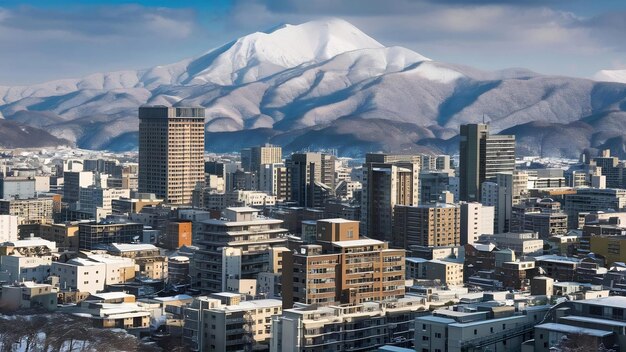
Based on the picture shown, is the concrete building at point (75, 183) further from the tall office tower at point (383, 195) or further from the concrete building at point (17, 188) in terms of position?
the tall office tower at point (383, 195)

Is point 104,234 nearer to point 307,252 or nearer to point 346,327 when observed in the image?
point 307,252

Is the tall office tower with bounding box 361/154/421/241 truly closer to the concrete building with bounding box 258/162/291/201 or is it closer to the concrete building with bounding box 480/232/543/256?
the concrete building with bounding box 480/232/543/256

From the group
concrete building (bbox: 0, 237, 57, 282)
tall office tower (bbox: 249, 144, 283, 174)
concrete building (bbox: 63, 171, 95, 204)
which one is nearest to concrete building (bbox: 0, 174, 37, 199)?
concrete building (bbox: 63, 171, 95, 204)

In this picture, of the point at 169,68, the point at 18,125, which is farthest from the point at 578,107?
the point at 169,68

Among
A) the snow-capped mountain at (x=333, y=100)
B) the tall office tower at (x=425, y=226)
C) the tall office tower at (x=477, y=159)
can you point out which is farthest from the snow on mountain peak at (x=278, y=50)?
the tall office tower at (x=425, y=226)

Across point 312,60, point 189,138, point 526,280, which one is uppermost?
point 312,60

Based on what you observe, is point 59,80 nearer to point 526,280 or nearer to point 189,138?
point 189,138

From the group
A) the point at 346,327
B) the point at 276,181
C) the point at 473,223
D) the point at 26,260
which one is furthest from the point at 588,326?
the point at 276,181
